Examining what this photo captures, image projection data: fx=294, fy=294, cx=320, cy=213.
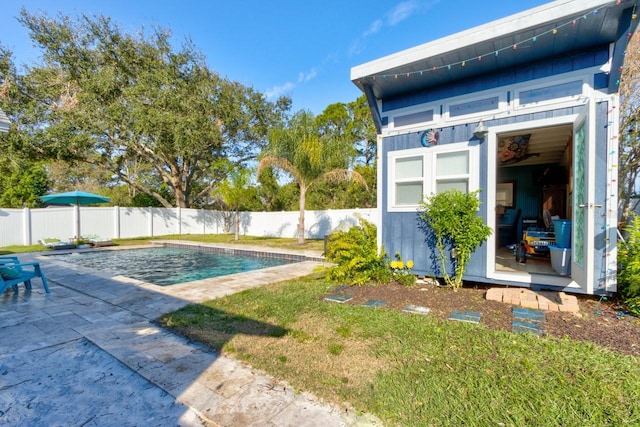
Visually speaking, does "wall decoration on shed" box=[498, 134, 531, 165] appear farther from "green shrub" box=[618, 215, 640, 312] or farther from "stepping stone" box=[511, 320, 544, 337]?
"stepping stone" box=[511, 320, 544, 337]

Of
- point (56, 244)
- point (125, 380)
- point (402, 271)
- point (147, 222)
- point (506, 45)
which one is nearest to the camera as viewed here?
point (125, 380)

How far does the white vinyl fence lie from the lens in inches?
500

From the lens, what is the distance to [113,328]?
3.54m

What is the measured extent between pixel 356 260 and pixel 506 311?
7.79 ft

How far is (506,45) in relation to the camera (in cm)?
404

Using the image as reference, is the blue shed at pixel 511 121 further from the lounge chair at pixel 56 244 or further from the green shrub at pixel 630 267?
the lounge chair at pixel 56 244

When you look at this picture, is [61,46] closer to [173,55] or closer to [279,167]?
[173,55]

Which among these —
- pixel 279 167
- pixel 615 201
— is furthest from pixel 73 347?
pixel 279 167

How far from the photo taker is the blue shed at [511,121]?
3.63 metres

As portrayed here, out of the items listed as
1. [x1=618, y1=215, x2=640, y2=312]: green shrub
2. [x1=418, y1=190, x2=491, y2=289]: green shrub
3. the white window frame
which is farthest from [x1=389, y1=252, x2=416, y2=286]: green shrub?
[x1=618, y1=215, x2=640, y2=312]: green shrub

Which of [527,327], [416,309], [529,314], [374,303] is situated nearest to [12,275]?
[374,303]

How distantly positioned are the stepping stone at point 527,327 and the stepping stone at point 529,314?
0.55 ft

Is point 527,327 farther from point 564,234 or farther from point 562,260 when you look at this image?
point 564,234

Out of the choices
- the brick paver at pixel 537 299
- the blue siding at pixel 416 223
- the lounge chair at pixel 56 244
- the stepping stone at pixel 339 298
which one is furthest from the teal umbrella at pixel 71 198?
the brick paver at pixel 537 299
